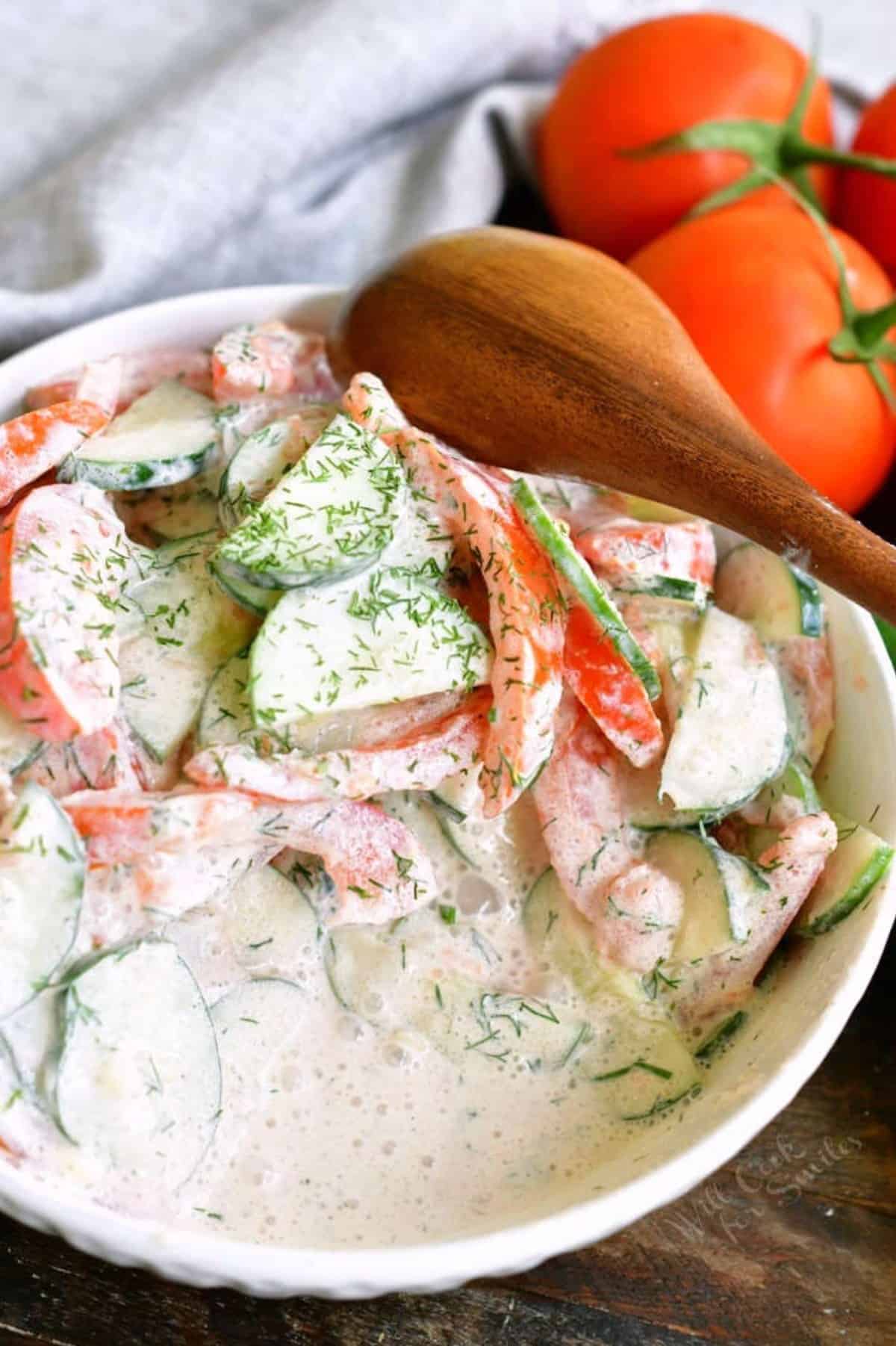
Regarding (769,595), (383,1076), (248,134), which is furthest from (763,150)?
(383,1076)

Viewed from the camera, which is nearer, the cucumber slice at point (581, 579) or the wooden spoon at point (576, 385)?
the cucumber slice at point (581, 579)

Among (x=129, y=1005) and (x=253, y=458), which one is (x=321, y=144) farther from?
(x=129, y=1005)

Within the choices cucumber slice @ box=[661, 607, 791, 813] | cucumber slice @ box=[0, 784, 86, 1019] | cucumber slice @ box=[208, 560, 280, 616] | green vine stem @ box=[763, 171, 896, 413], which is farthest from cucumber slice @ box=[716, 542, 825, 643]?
cucumber slice @ box=[0, 784, 86, 1019]

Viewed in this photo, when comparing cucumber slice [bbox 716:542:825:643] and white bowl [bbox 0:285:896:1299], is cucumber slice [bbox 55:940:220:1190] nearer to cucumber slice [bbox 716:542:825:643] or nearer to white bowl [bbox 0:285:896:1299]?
white bowl [bbox 0:285:896:1299]

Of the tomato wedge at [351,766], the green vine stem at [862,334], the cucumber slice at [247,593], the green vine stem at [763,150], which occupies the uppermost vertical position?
the green vine stem at [763,150]

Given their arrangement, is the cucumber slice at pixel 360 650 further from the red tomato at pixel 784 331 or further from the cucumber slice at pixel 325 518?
the red tomato at pixel 784 331

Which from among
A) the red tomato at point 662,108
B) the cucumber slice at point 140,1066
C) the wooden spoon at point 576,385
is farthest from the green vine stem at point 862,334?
the cucumber slice at point 140,1066

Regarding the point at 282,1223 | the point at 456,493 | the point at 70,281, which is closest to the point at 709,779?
the point at 456,493
